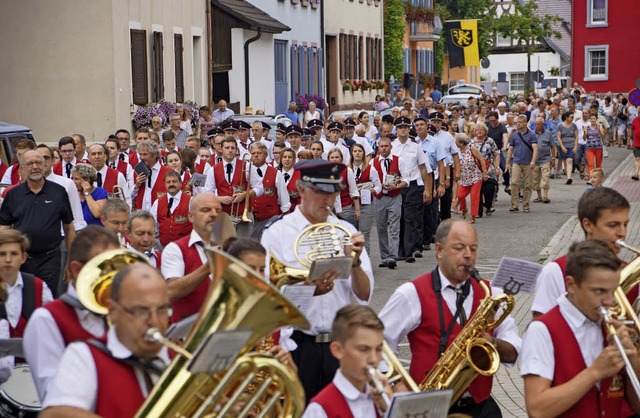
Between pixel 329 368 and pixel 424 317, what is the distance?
1103 mm

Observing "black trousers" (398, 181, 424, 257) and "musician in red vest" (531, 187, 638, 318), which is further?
"black trousers" (398, 181, 424, 257)

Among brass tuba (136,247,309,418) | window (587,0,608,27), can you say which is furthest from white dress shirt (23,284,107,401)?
window (587,0,608,27)

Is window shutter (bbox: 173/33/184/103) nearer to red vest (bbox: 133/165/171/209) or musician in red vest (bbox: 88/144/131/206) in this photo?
red vest (bbox: 133/165/171/209)

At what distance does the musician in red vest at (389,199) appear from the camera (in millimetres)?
18203

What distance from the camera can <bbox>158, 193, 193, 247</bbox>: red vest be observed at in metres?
13.1

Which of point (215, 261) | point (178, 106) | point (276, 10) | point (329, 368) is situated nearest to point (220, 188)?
point (329, 368)

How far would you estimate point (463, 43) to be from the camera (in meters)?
63.7

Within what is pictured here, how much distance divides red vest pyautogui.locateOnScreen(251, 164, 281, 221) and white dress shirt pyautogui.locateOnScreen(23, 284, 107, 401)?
10349 millimetres

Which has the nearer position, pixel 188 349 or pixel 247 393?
pixel 188 349

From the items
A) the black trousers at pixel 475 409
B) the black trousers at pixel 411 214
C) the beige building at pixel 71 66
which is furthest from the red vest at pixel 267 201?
the beige building at pixel 71 66

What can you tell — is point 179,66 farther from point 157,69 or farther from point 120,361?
point 120,361

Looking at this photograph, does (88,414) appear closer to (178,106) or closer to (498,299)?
(498,299)

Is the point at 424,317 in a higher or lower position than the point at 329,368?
higher

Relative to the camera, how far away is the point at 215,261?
199 inches
